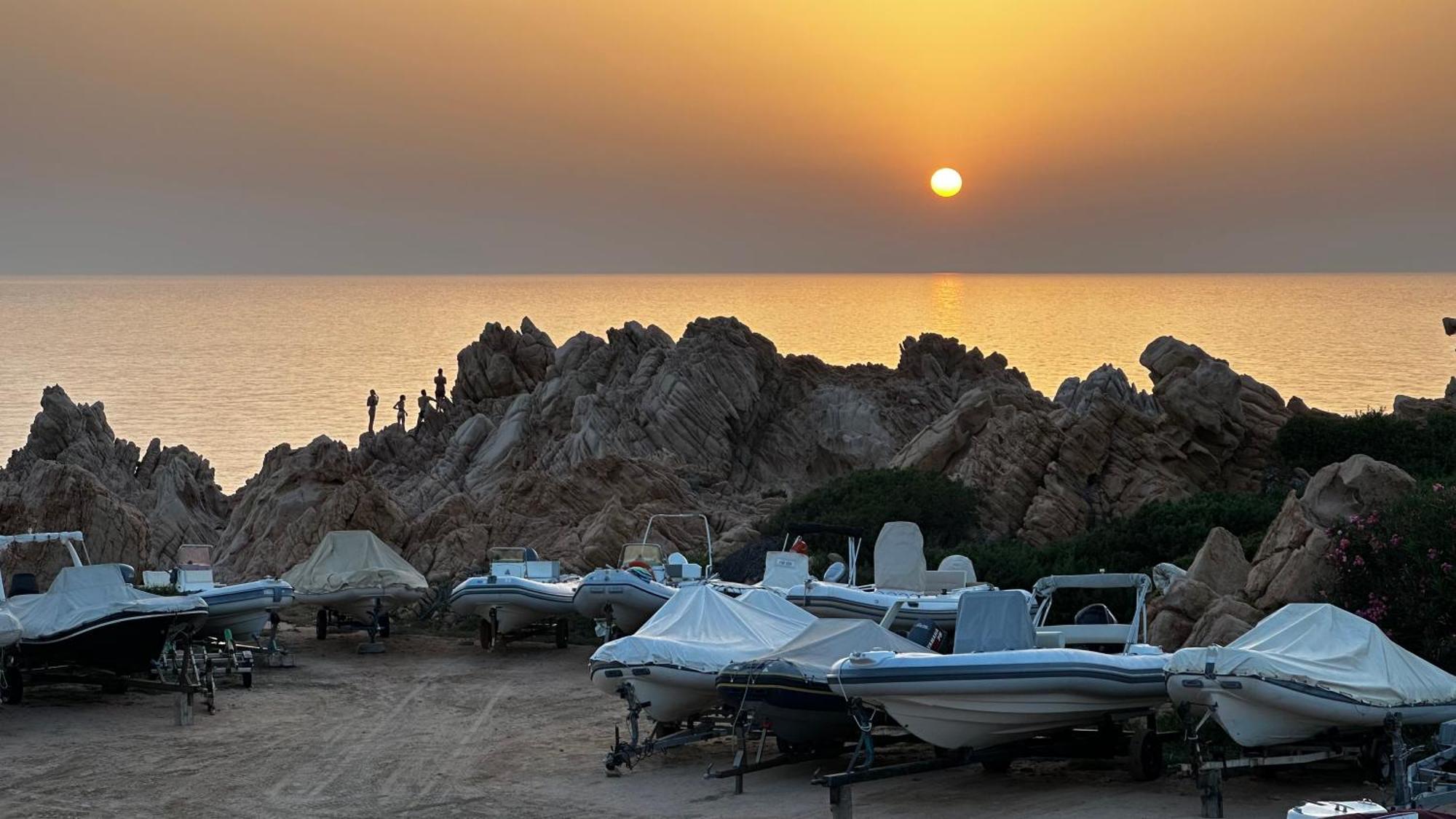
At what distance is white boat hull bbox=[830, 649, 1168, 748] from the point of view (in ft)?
54.4

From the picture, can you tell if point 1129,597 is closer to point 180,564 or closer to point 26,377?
point 180,564

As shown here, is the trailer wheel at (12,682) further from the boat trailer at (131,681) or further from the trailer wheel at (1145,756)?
the trailer wheel at (1145,756)

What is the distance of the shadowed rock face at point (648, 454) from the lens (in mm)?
34531

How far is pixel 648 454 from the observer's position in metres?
44.8

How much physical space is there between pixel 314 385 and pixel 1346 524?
393 ft

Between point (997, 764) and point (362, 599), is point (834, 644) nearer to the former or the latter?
point (997, 764)

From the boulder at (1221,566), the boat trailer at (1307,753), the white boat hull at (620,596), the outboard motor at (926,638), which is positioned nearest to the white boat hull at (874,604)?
the white boat hull at (620,596)

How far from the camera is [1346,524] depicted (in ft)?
69.4

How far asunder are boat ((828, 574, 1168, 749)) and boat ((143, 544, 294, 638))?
40.3 ft

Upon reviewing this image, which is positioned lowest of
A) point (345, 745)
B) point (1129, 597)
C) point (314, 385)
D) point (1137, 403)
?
point (345, 745)

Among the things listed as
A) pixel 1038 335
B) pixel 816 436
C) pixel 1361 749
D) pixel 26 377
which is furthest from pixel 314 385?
pixel 1361 749

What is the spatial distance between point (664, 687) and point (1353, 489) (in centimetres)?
908

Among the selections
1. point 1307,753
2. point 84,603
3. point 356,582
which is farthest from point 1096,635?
point 356,582

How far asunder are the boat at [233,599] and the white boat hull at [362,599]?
832mm
